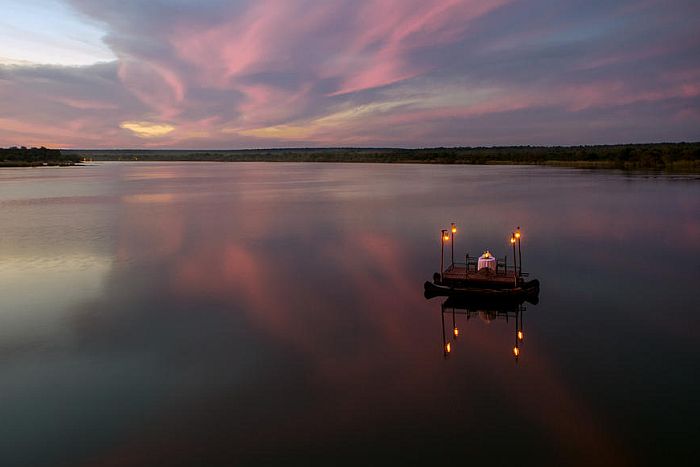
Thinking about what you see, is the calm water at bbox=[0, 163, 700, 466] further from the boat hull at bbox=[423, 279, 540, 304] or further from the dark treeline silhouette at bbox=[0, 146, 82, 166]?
the dark treeline silhouette at bbox=[0, 146, 82, 166]

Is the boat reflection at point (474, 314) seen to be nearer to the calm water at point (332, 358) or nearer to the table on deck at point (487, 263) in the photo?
the calm water at point (332, 358)

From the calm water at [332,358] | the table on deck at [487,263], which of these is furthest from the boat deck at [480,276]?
the calm water at [332,358]

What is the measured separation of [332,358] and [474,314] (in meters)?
6.02

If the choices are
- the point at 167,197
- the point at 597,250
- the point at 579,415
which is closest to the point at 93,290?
the point at 579,415

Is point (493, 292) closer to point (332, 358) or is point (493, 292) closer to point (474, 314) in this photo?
point (474, 314)

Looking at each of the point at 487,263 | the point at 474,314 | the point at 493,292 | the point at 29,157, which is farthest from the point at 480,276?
the point at 29,157

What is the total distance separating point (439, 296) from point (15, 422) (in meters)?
13.9

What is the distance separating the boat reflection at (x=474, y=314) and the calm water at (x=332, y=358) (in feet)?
0.75

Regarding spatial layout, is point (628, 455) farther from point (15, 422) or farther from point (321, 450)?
point (15, 422)

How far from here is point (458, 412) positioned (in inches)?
460

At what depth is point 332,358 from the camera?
14.7m

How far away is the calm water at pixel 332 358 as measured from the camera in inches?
413

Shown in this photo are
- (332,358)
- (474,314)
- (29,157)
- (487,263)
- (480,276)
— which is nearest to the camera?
(332,358)

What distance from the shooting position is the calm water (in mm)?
10492
